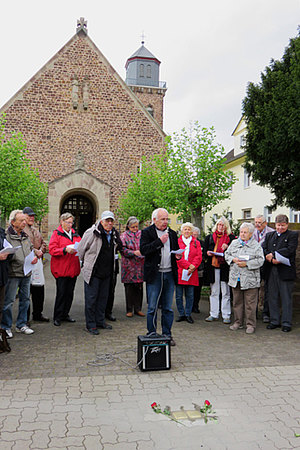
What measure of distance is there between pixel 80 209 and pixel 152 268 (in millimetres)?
20454

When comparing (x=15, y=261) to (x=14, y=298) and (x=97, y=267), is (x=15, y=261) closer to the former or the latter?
(x=14, y=298)

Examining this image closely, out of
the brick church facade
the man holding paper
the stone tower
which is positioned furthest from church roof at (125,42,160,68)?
the man holding paper

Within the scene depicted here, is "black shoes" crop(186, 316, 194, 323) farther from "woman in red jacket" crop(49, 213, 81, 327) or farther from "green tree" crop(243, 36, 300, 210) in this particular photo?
"green tree" crop(243, 36, 300, 210)

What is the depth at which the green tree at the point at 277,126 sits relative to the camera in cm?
930

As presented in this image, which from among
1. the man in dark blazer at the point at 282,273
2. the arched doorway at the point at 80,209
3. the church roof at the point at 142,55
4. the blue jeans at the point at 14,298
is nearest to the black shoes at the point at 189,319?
the man in dark blazer at the point at 282,273

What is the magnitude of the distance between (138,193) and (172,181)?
8.51 m

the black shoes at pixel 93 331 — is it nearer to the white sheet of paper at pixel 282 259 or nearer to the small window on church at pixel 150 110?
the white sheet of paper at pixel 282 259

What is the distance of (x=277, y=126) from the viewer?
967cm

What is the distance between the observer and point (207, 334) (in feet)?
22.5

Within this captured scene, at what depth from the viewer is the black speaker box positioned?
5.06m

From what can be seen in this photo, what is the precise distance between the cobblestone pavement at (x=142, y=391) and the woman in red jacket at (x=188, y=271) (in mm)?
932

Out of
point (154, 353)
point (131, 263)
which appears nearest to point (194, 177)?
point (131, 263)

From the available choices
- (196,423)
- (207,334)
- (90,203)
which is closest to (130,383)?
(196,423)

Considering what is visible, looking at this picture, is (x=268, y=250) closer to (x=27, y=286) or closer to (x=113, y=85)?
(x=27, y=286)
